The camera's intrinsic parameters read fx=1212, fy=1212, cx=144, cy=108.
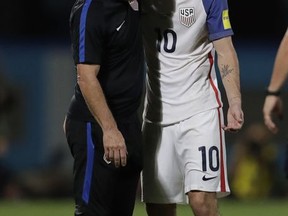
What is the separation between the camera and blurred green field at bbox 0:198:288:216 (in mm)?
12109

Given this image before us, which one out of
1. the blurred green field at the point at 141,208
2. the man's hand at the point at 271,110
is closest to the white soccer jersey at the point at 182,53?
the man's hand at the point at 271,110

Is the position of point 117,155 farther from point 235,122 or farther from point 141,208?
point 141,208

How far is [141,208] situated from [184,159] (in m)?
5.02

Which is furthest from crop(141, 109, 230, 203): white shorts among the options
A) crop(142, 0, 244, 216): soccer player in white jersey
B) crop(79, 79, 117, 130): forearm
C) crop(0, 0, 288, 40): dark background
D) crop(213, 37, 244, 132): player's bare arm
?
crop(0, 0, 288, 40): dark background

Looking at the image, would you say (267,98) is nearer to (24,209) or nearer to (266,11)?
(24,209)

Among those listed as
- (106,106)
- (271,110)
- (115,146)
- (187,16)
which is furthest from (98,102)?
(271,110)

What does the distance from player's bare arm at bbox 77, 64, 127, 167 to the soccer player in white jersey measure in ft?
2.22

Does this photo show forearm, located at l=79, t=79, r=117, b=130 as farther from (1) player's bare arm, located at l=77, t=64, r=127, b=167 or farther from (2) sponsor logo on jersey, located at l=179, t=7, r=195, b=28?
(2) sponsor logo on jersey, located at l=179, t=7, r=195, b=28

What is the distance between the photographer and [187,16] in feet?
24.6

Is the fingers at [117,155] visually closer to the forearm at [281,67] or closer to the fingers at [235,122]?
the fingers at [235,122]

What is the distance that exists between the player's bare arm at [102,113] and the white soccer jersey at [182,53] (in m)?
0.74

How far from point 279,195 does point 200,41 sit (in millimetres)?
7869

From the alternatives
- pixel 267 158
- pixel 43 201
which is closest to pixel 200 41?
pixel 43 201

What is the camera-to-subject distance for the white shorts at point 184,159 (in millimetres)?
7453
